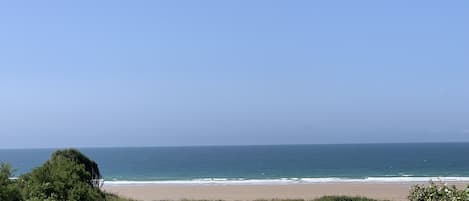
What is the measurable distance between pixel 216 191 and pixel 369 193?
1067cm

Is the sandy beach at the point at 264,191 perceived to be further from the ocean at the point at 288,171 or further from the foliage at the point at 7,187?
the foliage at the point at 7,187

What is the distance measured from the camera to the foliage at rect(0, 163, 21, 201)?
1293 cm

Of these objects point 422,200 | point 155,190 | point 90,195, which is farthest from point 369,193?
point 422,200

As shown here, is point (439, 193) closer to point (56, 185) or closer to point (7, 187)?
point (7, 187)

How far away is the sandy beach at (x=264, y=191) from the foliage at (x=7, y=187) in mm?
24766

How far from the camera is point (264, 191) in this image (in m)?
43.3

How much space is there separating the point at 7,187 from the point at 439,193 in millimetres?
8757

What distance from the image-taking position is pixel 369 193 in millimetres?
40469

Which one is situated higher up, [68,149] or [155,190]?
[68,149]

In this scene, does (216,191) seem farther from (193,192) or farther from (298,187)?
(298,187)

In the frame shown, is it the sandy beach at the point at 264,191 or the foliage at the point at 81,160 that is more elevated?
the foliage at the point at 81,160

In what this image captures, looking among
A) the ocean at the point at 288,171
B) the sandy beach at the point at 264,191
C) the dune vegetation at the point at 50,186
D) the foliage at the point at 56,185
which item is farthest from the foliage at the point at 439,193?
the sandy beach at the point at 264,191

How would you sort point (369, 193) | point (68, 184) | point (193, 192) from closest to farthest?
point (68, 184), point (369, 193), point (193, 192)

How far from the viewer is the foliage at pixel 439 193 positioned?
331 inches
